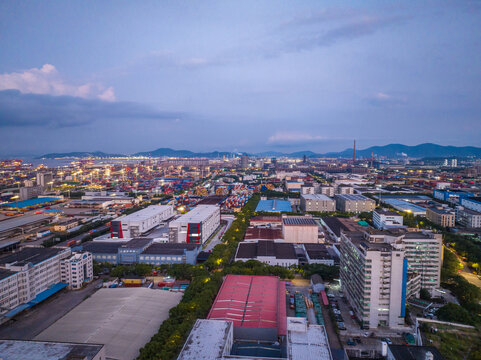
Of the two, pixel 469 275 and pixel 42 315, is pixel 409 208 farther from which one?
pixel 42 315

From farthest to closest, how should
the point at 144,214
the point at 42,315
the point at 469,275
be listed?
the point at 144,214, the point at 469,275, the point at 42,315

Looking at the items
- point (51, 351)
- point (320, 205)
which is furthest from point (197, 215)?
point (320, 205)

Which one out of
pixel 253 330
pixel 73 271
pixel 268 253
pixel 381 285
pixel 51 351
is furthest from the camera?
pixel 268 253

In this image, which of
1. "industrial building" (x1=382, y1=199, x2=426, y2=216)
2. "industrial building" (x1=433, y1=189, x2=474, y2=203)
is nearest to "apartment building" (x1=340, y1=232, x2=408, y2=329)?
"industrial building" (x1=382, y1=199, x2=426, y2=216)

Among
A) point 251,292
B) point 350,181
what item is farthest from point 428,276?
point 350,181

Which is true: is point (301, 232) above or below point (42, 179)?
below

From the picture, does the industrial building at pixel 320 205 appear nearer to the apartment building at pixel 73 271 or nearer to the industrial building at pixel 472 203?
the industrial building at pixel 472 203
